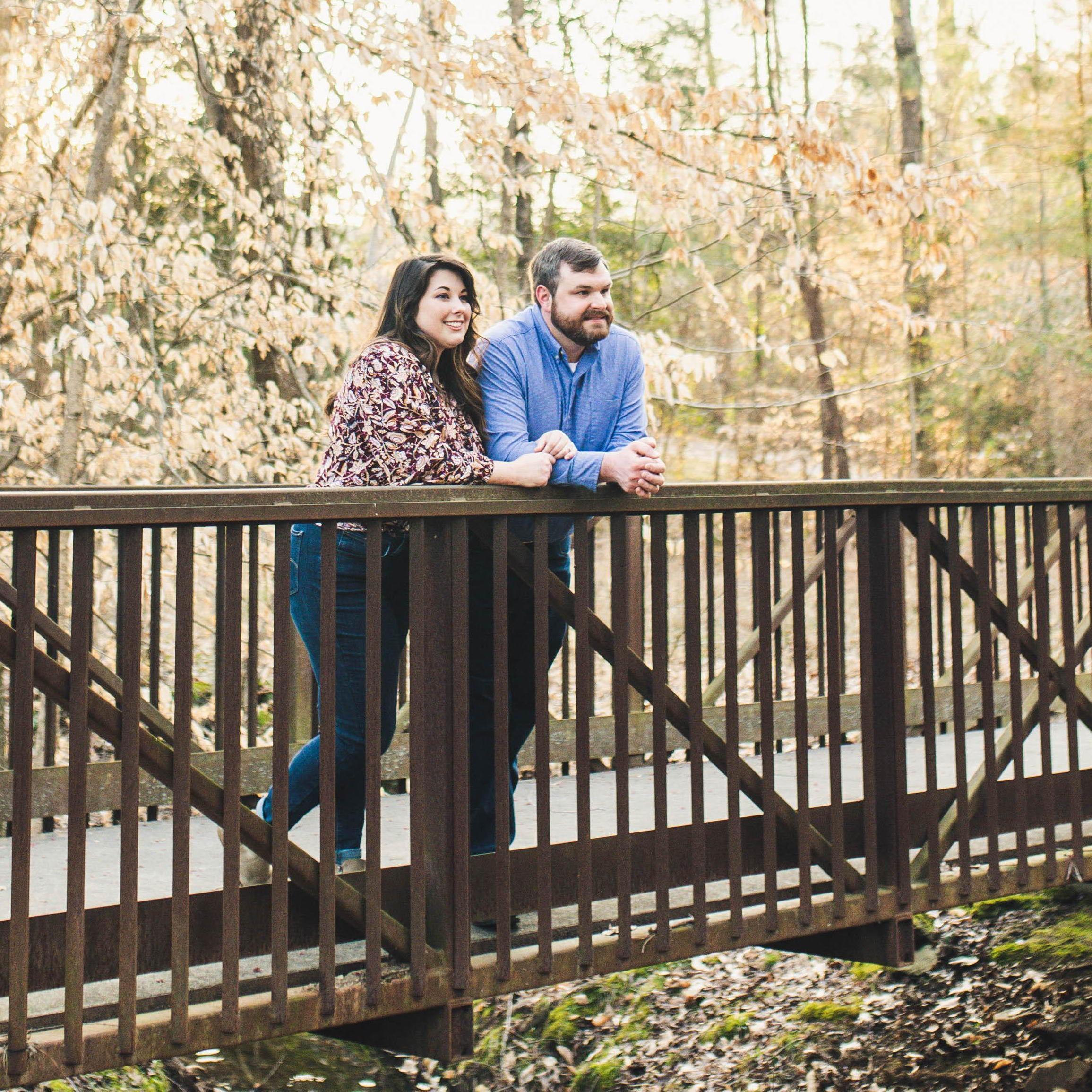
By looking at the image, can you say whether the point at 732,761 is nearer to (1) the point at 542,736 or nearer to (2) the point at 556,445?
(1) the point at 542,736

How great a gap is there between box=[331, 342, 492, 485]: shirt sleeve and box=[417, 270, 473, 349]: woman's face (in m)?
0.14

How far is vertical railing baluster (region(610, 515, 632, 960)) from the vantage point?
3.20 meters

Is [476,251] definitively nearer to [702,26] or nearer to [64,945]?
[702,26]

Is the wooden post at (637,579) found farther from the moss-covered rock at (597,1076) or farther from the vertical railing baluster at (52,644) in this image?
the vertical railing baluster at (52,644)

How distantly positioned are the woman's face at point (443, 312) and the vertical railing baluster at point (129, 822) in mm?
→ 979

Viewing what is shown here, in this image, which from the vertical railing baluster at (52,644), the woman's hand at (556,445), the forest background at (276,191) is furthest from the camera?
the forest background at (276,191)

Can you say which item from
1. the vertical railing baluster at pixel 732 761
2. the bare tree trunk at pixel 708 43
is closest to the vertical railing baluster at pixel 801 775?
the vertical railing baluster at pixel 732 761

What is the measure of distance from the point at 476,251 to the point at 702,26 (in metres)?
6.92

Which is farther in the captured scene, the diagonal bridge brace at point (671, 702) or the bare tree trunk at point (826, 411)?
the bare tree trunk at point (826, 411)

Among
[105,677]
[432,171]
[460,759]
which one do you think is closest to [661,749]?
[460,759]

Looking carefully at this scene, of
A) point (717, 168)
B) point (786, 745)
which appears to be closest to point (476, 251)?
point (717, 168)

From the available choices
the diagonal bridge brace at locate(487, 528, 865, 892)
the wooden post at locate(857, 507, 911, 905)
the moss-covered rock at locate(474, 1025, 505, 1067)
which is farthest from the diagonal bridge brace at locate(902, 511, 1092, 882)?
the moss-covered rock at locate(474, 1025, 505, 1067)

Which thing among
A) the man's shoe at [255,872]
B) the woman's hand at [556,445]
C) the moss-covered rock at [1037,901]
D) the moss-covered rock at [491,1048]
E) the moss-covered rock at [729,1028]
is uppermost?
the woman's hand at [556,445]

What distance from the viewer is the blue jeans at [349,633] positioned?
10.2 ft
